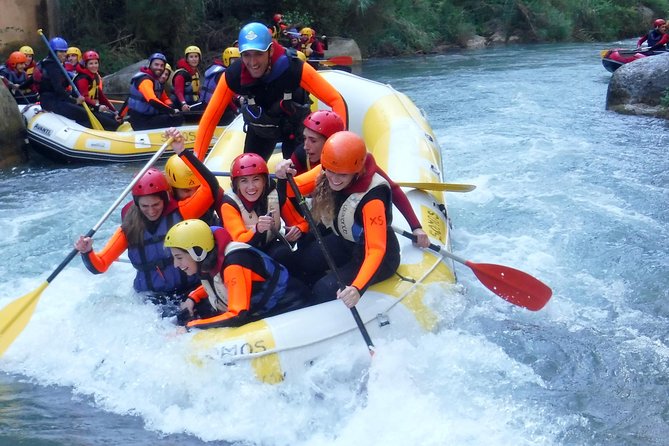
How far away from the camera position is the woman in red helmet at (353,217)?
3.36 metres

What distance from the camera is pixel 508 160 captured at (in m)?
8.05

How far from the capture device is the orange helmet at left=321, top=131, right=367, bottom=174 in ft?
11.0

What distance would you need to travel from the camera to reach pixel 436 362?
3.57 meters

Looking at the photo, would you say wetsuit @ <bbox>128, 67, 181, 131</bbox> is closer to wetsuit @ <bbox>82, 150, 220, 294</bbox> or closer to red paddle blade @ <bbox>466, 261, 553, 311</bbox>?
wetsuit @ <bbox>82, 150, 220, 294</bbox>

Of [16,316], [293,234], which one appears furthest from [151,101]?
[293,234]

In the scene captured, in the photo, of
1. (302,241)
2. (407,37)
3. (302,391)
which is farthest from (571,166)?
(407,37)

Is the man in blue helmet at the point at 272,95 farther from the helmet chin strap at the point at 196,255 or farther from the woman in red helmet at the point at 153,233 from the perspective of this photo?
the helmet chin strap at the point at 196,255

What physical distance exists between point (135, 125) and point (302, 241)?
17.2ft

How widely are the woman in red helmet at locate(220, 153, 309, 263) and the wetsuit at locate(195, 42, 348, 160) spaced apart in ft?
2.28

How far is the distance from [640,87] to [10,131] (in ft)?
25.7

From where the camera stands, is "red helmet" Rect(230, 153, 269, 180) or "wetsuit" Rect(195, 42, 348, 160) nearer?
"red helmet" Rect(230, 153, 269, 180)

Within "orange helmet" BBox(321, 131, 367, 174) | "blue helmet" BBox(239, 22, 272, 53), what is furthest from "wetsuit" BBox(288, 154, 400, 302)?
"blue helmet" BBox(239, 22, 272, 53)

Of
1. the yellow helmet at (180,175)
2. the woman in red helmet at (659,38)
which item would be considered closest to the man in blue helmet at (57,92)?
the yellow helmet at (180,175)

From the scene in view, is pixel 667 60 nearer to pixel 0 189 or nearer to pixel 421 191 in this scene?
pixel 421 191
